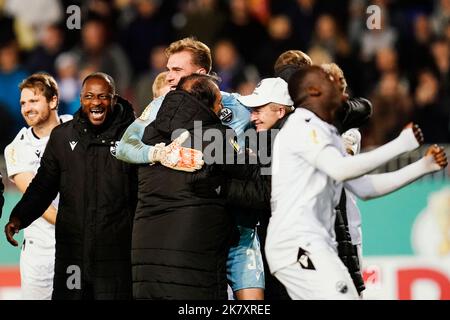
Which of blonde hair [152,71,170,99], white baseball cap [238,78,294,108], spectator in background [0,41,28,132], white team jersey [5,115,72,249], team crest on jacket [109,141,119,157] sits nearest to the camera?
white baseball cap [238,78,294,108]

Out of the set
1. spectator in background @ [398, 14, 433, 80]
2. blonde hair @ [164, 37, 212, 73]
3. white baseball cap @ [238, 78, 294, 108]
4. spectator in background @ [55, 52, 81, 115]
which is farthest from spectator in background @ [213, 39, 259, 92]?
white baseball cap @ [238, 78, 294, 108]

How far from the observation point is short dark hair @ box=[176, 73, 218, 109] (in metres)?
7.61

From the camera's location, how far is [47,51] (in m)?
14.9

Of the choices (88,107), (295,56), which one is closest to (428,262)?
(295,56)

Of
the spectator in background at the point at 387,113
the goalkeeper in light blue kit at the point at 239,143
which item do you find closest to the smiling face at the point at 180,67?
the goalkeeper in light blue kit at the point at 239,143

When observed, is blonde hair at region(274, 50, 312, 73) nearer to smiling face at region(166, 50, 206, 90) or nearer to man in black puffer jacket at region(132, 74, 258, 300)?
smiling face at region(166, 50, 206, 90)

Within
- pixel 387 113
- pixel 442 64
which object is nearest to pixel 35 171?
pixel 387 113

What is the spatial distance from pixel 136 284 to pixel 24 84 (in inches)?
103

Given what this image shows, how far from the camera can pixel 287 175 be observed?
23.0 feet

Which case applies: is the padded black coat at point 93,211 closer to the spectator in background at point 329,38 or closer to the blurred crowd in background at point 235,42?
the blurred crowd in background at point 235,42

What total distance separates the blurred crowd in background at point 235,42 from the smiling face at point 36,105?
14.8 ft

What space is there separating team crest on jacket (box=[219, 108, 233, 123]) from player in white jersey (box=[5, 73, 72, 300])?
170 centimetres

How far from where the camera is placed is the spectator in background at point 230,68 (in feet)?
Result: 46.9

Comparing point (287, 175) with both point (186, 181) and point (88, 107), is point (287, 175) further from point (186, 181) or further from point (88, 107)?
point (88, 107)
